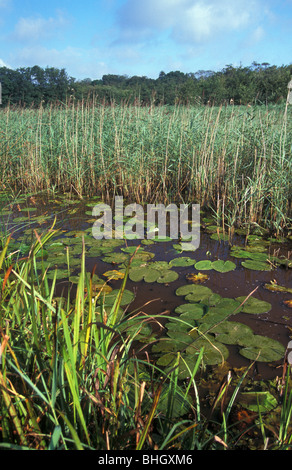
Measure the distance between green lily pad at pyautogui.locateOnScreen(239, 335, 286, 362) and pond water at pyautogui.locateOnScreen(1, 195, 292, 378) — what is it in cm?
2

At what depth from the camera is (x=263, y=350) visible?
1.60 m

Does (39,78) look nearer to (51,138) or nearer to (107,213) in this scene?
(51,138)

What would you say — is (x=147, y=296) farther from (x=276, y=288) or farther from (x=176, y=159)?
(x=176, y=159)

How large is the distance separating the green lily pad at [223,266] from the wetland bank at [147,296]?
0.02 m

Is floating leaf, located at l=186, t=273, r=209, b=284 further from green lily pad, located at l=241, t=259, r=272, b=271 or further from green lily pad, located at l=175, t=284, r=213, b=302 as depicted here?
green lily pad, located at l=241, t=259, r=272, b=271

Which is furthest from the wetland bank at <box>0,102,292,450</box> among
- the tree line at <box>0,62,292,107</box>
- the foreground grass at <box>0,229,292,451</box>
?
the tree line at <box>0,62,292,107</box>

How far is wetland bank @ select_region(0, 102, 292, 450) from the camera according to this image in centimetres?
97

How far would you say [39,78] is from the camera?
1315 cm

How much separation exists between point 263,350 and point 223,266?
3.16 feet

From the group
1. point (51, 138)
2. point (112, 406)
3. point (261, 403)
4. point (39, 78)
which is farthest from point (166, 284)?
point (39, 78)

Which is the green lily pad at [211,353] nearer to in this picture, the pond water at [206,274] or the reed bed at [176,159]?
the pond water at [206,274]

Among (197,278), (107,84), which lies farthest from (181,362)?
(107,84)

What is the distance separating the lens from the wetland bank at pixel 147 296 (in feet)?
3.19
